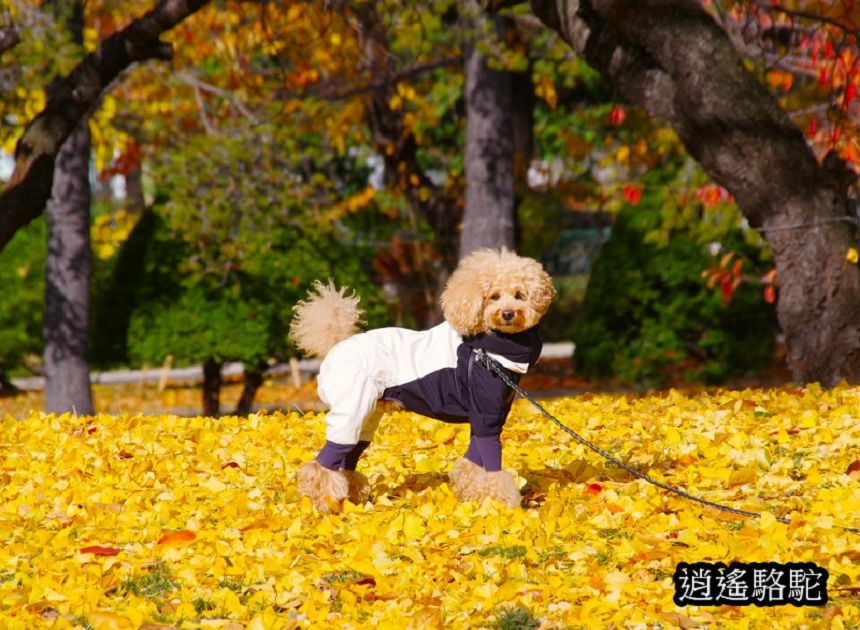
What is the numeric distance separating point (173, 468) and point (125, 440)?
1.02 meters

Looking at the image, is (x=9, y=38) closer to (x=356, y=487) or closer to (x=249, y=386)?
(x=249, y=386)

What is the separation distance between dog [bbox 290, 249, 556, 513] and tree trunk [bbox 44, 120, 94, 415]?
7.46 meters

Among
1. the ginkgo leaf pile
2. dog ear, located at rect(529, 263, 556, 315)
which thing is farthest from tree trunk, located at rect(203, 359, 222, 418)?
dog ear, located at rect(529, 263, 556, 315)

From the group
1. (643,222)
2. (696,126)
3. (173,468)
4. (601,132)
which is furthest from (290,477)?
(601,132)

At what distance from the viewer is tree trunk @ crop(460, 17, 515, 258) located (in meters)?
13.5

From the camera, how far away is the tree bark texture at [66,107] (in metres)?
9.05

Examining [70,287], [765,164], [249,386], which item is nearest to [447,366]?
[765,164]

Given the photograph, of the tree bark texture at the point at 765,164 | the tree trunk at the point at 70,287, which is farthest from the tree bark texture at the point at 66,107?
the tree bark texture at the point at 765,164

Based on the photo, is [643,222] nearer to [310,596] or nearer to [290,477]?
[290,477]

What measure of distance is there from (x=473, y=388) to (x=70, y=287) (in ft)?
27.3

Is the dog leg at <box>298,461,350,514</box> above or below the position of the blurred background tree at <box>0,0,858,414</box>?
below

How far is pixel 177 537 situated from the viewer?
5027mm

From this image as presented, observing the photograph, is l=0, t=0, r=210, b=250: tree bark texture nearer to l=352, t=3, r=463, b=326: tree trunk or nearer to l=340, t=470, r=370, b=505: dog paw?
l=340, t=470, r=370, b=505: dog paw

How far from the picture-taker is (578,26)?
8.97 metres
